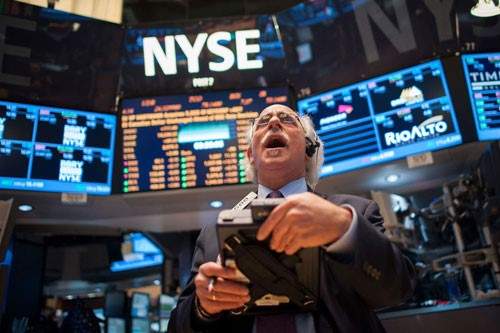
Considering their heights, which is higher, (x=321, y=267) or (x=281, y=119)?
(x=281, y=119)

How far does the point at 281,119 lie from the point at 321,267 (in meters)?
0.73

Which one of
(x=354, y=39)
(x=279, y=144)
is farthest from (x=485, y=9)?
(x=279, y=144)

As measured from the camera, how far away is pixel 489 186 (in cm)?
358

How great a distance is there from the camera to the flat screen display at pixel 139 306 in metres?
7.68

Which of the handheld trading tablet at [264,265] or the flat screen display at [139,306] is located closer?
the handheld trading tablet at [264,265]

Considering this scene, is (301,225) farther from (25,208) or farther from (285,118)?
(25,208)

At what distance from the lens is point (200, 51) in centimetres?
433

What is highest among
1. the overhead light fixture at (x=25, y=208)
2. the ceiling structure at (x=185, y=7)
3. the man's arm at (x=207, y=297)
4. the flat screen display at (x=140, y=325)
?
the ceiling structure at (x=185, y=7)

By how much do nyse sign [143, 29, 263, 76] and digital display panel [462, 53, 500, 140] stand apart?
1.73m

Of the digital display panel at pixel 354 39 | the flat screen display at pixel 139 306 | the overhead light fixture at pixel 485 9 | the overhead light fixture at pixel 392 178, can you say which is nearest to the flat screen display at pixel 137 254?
the flat screen display at pixel 139 306

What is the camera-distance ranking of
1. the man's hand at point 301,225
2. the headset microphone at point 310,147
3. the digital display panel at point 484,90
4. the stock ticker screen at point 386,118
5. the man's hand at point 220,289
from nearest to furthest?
the man's hand at point 301,225, the man's hand at point 220,289, the headset microphone at point 310,147, the digital display panel at point 484,90, the stock ticker screen at point 386,118

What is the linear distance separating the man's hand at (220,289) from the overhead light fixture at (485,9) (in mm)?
3720

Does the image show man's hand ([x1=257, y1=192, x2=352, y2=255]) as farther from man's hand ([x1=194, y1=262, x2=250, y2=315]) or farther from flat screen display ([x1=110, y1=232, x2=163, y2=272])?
flat screen display ([x1=110, y1=232, x2=163, y2=272])

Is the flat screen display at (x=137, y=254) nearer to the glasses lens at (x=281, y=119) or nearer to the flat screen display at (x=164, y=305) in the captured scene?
the flat screen display at (x=164, y=305)
